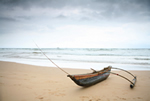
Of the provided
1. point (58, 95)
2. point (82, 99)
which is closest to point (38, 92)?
point (58, 95)

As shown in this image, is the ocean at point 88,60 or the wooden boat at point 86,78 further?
the ocean at point 88,60

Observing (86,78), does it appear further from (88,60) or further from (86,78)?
(88,60)

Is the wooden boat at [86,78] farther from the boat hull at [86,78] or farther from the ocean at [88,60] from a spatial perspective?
the ocean at [88,60]

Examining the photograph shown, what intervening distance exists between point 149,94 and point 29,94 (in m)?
4.69

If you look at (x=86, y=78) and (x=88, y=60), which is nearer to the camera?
(x=86, y=78)

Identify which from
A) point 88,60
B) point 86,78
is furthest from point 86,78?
point 88,60

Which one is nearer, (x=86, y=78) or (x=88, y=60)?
(x=86, y=78)

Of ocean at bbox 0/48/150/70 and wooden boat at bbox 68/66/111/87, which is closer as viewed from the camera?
wooden boat at bbox 68/66/111/87

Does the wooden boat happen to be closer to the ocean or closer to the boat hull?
the boat hull

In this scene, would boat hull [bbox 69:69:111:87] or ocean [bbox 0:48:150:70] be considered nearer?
boat hull [bbox 69:69:111:87]

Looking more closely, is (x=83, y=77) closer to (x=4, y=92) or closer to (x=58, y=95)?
(x=58, y=95)

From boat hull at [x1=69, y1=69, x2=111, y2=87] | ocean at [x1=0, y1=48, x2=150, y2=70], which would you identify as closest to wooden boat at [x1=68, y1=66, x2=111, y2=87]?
boat hull at [x1=69, y1=69, x2=111, y2=87]

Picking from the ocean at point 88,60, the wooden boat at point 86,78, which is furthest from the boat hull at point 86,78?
the ocean at point 88,60

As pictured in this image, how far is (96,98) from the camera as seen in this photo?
3395 mm
